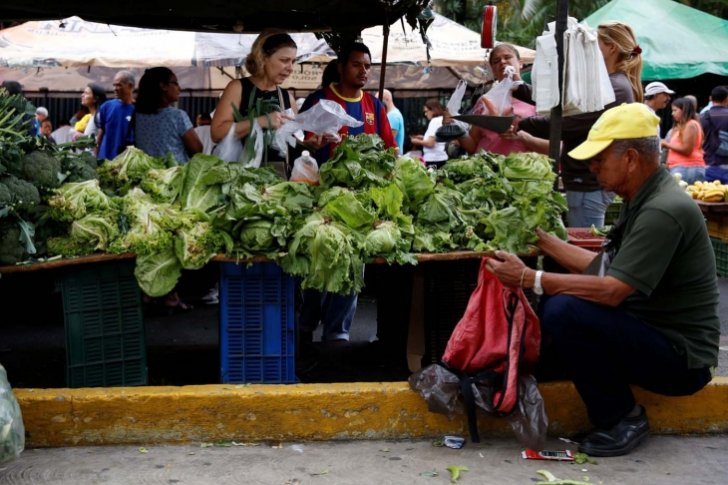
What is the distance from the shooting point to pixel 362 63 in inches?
249

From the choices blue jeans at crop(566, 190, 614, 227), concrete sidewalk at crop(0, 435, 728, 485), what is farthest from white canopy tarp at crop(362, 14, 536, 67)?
concrete sidewalk at crop(0, 435, 728, 485)

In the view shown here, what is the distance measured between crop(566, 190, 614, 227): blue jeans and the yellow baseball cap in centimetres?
182

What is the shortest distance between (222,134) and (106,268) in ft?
3.91

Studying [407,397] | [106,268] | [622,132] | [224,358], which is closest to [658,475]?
[407,397]

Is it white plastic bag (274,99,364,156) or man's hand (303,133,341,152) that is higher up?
white plastic bag (274,99,364,156)

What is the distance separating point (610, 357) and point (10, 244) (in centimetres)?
305

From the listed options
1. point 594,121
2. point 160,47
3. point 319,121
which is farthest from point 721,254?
point 160,47

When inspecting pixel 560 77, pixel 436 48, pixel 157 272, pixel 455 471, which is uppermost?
pixel 436 48

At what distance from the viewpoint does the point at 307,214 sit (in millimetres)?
5121

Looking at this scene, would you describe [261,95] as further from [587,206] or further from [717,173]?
[717,173]

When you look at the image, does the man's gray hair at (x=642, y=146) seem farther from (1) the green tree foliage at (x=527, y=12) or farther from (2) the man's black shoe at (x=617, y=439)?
(1) the green tree foliage at (x=527, y=12)

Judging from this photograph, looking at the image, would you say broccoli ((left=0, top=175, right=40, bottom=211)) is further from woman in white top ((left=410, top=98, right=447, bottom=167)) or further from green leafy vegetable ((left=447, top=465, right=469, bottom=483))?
woman in white top ((left=410, top=98, right=447, bottom=167))

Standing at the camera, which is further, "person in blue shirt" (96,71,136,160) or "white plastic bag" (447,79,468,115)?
"person in blue shirt" (96,71,136,160)

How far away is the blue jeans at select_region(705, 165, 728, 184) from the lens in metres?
12.9
